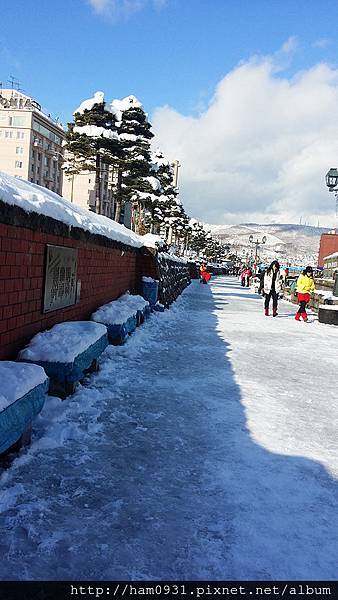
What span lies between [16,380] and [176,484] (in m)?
1.34

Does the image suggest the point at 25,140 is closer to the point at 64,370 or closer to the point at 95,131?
the point at 95,131

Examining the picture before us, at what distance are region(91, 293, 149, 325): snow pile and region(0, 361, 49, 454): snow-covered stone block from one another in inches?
Result: 145

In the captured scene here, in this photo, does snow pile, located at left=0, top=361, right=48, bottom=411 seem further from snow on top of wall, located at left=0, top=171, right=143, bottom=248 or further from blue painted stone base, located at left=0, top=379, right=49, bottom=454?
snow on top of wall, located at left=0, top=171, right=143, bottom=248

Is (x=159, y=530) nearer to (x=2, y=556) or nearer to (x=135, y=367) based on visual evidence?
(x=2, y=556)

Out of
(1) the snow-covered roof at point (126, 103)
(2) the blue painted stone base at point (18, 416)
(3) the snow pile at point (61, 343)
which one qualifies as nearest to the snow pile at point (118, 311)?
(3) the snow pile at point (61, 343)

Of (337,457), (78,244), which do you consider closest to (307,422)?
(337,457)

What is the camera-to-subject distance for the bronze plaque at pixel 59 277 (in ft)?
16.5

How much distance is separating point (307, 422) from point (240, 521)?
2144mm

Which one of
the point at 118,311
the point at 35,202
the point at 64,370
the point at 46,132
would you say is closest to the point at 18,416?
the point at 64,370

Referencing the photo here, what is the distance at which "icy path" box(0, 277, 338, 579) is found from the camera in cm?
219

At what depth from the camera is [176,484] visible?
2.98m

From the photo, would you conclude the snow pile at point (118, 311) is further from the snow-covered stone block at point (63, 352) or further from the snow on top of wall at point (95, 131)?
the snow on top of wall at point (95, 131)

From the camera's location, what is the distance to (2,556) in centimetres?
211

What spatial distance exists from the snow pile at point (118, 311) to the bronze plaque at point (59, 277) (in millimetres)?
1036
